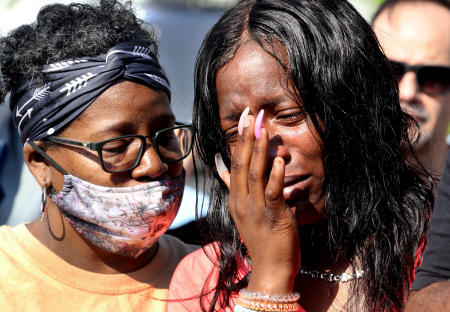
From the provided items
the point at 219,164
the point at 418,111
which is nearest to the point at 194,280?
the point at 219,164

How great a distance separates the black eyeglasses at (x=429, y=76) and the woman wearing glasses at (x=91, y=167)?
1.57m

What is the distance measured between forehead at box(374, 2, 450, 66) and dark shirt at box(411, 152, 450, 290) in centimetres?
228

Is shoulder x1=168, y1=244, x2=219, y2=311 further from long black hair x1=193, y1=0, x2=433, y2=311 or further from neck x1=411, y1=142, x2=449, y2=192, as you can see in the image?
neck x1=411, y1=142, x2=449, y2=192

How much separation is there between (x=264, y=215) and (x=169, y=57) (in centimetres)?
379

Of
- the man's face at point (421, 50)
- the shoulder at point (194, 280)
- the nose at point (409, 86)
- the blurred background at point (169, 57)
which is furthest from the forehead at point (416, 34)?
the shoulder at point (194, 280)

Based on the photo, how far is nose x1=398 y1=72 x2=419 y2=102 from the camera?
3.69 meters

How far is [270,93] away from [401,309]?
89 cm

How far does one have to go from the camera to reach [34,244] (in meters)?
2.96

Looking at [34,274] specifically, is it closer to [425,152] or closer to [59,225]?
[59,225]

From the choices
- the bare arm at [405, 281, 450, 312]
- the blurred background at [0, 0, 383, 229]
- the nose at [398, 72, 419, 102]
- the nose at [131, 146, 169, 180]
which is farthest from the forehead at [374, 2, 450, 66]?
the bare arm at [405, 281, 450, 312]

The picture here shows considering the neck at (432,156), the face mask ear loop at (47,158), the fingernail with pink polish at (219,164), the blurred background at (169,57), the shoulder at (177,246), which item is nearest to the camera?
the fingernail with pink polish at (219,164)

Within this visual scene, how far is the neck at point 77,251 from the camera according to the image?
294cm

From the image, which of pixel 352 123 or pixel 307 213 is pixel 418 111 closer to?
pixel 352 123

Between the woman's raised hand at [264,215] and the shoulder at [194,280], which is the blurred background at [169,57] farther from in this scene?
the woman's raised hand at [264,215]
